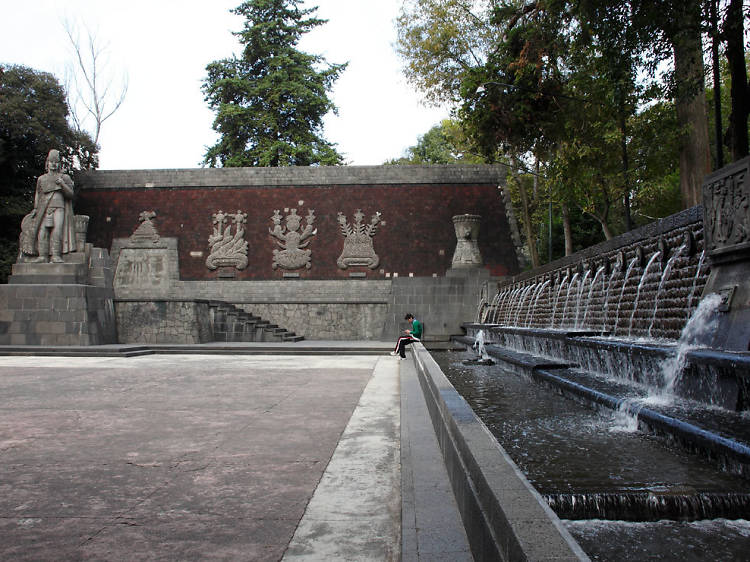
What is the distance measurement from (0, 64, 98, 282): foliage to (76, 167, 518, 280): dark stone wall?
261cm

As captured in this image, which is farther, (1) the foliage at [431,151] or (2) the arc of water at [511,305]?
(1) the foliage at [431,151]

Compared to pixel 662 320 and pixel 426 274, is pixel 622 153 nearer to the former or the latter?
pixel 426 274

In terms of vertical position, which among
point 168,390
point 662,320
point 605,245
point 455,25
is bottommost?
point 168,390

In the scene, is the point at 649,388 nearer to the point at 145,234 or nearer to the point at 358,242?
the point at 358,242

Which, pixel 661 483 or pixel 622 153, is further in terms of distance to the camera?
pixel 622 153

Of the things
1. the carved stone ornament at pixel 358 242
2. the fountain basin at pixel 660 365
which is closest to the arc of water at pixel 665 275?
the fountain basin at pixel 660 365

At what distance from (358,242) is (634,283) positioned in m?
15.8

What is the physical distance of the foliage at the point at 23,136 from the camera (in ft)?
76.1

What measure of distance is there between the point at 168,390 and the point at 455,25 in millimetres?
19049

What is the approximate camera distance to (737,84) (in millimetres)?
9008

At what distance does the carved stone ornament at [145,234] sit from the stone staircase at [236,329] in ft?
22.5

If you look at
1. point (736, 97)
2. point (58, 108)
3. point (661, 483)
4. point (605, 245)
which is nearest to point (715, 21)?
point (736, 97)

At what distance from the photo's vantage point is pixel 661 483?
7.84 feet

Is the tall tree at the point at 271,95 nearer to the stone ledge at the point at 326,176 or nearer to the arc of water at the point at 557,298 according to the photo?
the stone ledge at the point at 326,176
